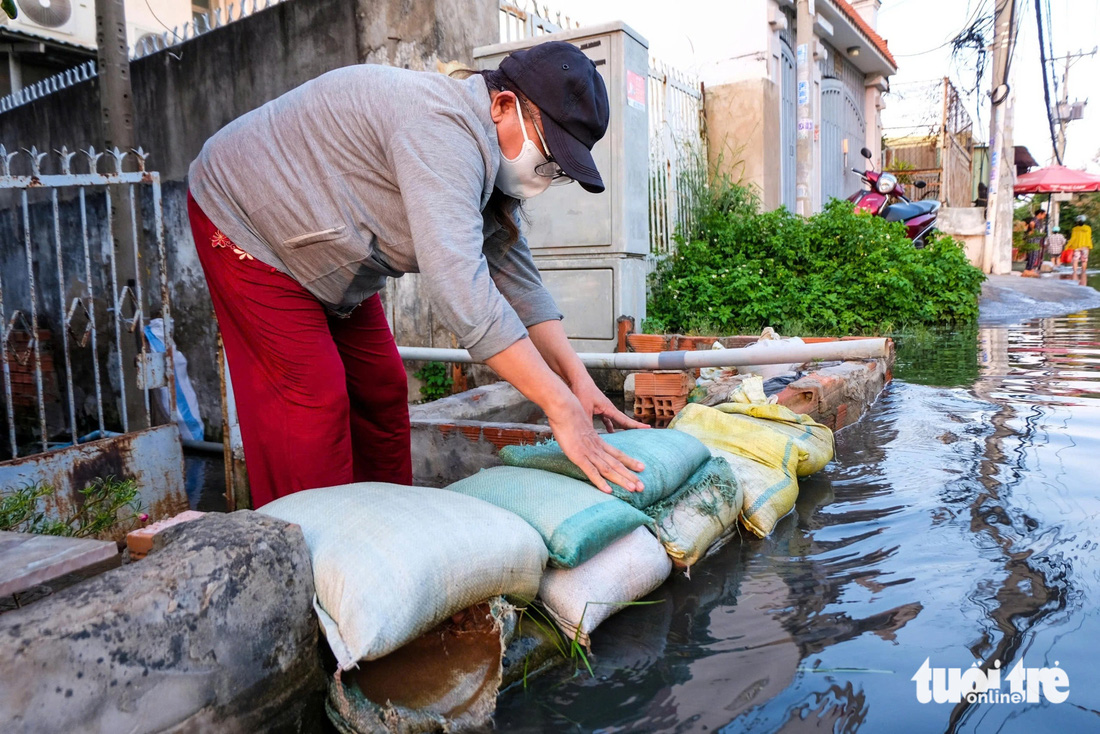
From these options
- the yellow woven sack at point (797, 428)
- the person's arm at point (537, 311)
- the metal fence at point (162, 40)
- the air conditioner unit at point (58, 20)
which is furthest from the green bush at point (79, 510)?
the air conditioner unit at point (58, 20)

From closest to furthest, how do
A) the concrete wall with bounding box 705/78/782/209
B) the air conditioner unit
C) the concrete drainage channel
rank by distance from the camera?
the concrete drainage channel
the concrete wall with bounding box 705/78/782/209
the air conditioner unit

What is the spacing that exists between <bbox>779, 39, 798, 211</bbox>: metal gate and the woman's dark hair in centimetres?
886

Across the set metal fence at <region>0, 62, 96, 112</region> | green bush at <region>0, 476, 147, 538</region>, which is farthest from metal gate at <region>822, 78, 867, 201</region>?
green bush at <region>0, 476, 147, 538</region>

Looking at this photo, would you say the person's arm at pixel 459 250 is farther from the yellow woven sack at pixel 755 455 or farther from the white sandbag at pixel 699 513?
the yellow woven sack at pixel 755 455

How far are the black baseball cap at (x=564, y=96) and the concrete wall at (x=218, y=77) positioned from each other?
121 inches

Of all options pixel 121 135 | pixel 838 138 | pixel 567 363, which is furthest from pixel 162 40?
pixel 838 138

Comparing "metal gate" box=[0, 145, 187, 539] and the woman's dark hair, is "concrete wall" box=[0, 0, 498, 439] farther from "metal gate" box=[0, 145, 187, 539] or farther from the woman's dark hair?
the woman's dark hair

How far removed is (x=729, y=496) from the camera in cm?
230

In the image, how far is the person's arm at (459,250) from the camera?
1599 millimetres

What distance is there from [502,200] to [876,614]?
1350 millimetres

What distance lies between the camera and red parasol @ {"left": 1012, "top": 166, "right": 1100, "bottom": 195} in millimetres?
17969

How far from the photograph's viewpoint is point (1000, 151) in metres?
13.9

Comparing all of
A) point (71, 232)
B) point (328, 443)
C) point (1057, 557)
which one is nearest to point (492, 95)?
point (328, 443)

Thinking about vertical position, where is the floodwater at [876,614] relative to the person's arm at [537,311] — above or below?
below
